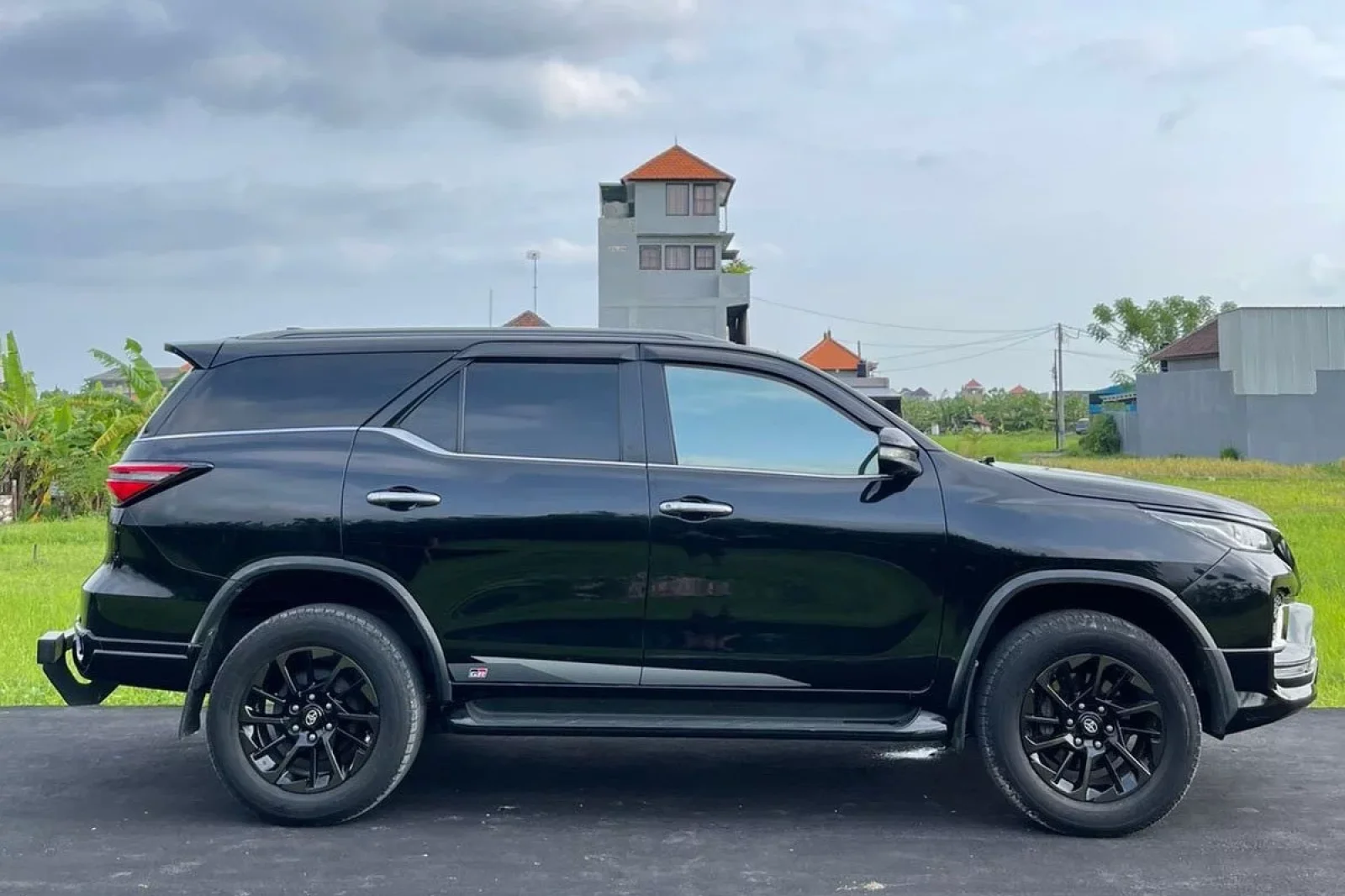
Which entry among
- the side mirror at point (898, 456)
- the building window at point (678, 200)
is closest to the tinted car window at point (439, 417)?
the side mirror at point (898, 456)

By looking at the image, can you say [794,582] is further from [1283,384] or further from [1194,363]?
[1194,363]

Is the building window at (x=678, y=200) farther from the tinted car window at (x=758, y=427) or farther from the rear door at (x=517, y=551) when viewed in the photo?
the rear door at (x=517, y=551)

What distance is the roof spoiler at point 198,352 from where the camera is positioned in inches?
210

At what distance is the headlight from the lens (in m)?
5.00

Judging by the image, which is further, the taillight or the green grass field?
the green grass field

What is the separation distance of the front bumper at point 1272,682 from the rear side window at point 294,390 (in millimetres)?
3455

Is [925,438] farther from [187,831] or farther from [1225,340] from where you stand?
Result: [1225,340]

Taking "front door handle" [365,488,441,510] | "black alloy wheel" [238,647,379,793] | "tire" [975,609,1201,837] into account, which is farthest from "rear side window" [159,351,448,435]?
"tire" [975,609,1201,837]

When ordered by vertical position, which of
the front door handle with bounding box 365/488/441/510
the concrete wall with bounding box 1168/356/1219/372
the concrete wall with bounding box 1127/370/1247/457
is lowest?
the front door handle with bounding box 365/488/441/510

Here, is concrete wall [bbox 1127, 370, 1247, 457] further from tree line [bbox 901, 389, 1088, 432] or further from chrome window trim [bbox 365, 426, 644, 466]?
tree line [bbox 901, 389, 1088, 432]

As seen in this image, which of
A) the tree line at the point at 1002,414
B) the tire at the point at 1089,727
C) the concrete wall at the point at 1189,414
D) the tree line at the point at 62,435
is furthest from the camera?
the tree line at the point at 1002,414

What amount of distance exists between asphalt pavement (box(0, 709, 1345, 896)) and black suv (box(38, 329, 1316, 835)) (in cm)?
30

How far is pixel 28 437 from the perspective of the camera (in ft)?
76.5

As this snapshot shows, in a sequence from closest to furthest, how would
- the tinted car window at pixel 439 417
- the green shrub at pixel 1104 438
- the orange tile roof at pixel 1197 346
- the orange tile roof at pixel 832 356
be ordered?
the tinted car window at pixel 439 417, the green shrub at pixel 1104 438, the orange tile roof at pixel 1197 346, the orange tile roof at pixel 832 356
